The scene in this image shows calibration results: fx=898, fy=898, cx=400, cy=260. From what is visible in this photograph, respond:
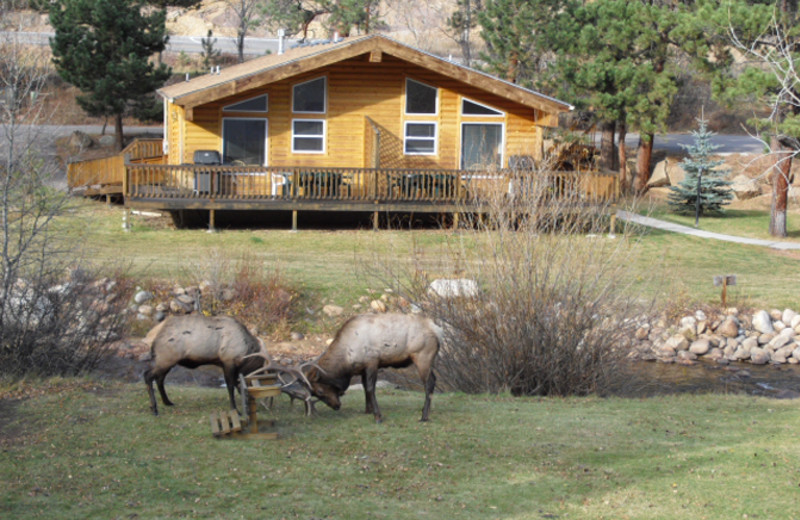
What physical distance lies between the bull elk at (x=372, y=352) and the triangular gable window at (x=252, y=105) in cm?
1796

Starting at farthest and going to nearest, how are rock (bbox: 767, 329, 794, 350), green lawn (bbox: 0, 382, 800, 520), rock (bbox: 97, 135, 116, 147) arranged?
rock (bbox: 97, 135, 116, 147) → rock (bbox: 767, 329, 794, 350) → green lawn (bbox: 0, 382, 800, 520)

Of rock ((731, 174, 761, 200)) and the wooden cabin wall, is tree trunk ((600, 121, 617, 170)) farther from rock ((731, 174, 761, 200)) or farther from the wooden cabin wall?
the wooden cabin wall

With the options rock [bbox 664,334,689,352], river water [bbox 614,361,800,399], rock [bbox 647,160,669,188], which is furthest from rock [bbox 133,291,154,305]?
rock [bbox 647,160,669,188]

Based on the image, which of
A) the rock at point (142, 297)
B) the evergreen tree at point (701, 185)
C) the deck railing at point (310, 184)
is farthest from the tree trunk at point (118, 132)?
the evergreen tree at point (701, 185)

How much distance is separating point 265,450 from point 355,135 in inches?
767

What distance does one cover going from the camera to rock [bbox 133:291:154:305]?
1894 cm

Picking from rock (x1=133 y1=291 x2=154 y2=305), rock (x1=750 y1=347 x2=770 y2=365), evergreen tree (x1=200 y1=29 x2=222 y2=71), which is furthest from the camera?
evergreen tree (x1=200 y1=29 x2=222 y2=71)

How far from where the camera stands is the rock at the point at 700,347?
1936cm

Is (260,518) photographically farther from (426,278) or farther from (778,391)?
(778,391)

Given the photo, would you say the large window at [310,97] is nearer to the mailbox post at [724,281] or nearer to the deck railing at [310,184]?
the deck railing at [310,184]

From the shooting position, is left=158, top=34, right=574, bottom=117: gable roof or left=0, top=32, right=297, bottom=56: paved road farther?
left=0, top=32, right=297, bottom=56: paved road

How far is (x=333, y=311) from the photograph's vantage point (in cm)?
1916

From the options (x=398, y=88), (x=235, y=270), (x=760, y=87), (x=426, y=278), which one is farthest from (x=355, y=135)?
(x=426, y=278)

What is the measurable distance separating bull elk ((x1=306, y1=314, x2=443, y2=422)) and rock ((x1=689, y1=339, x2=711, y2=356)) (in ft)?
36.6
